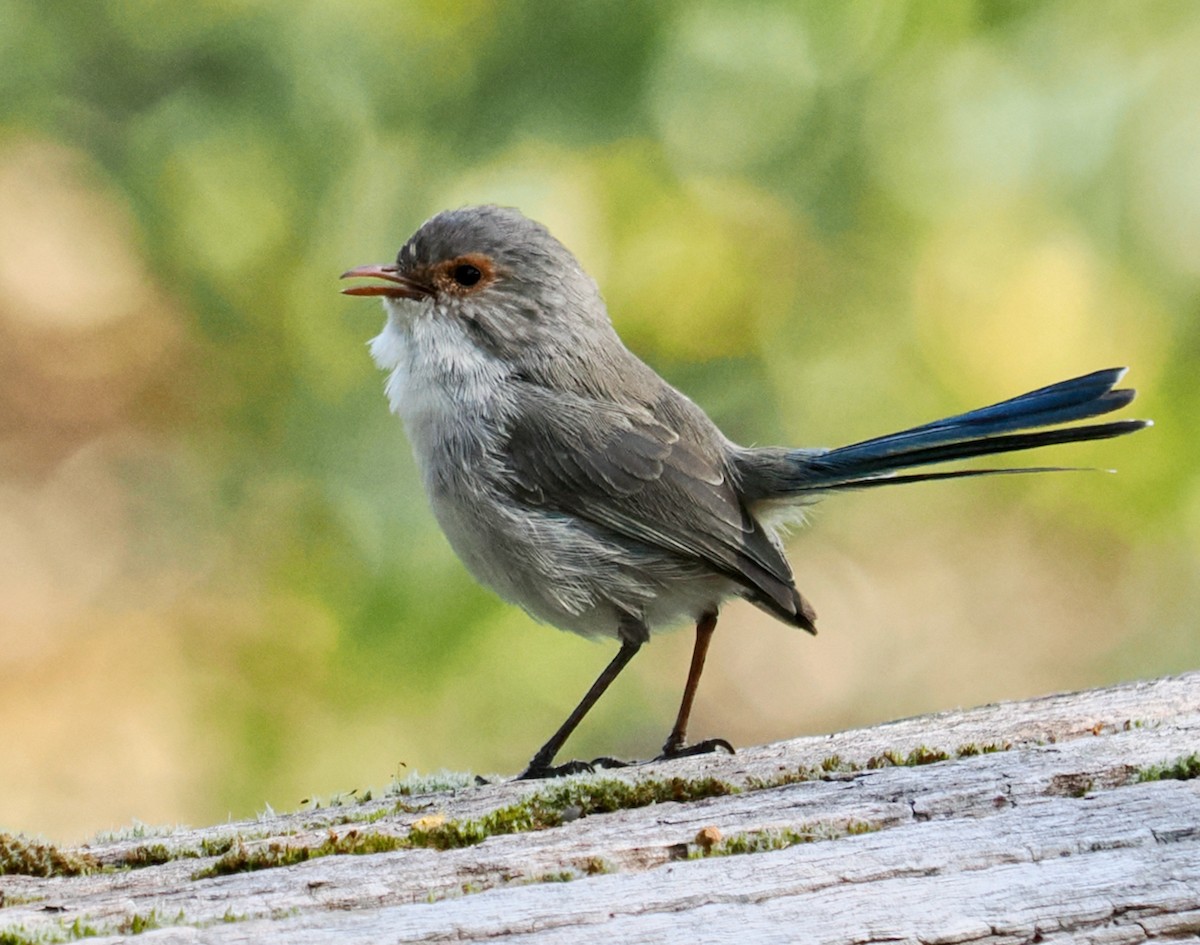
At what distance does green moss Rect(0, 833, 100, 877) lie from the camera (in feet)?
10.8

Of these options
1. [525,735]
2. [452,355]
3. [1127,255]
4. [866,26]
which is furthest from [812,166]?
[525,735]

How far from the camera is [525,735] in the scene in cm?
580

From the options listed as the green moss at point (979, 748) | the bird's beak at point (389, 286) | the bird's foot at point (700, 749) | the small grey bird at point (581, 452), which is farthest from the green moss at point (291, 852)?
the bird's beak at point (389, 286)

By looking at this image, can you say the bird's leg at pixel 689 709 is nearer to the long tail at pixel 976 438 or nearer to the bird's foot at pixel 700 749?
the bird's foot at pixel 700 749

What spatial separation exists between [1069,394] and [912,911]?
2120 mm

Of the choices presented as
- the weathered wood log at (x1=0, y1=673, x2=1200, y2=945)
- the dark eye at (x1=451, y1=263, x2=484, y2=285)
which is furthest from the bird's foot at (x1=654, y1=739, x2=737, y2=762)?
the dark eye at (x1=451, y1=263, x2=484, y2=285)

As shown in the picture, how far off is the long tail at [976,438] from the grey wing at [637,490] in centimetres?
34

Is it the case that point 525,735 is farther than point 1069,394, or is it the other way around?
point 525,735

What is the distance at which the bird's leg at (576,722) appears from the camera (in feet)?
14.5

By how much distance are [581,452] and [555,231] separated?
1563 millimetres

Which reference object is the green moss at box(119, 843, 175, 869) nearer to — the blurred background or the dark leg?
the dark leg

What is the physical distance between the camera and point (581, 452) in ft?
15.5

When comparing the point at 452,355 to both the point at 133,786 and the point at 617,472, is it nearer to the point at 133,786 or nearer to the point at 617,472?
the point at 617,472

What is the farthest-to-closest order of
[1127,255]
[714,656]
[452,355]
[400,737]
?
[714,656] < [1127,255] < [400,737] < [452,355]
